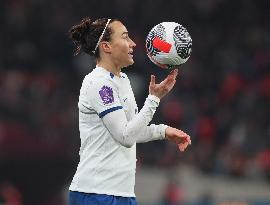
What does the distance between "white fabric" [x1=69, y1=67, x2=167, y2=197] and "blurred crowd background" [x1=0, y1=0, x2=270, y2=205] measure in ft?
20.9

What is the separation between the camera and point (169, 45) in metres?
5.07

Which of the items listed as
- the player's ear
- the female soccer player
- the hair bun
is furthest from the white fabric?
the hair bun

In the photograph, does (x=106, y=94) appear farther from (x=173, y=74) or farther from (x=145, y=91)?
(x=145, y=91)

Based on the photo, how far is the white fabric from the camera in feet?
15.6

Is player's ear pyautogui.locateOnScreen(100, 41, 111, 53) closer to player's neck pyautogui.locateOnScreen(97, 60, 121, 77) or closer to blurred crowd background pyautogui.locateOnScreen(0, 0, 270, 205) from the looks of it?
player's neck pyautogui.locateOnScreen(97, 60, 121, 77)

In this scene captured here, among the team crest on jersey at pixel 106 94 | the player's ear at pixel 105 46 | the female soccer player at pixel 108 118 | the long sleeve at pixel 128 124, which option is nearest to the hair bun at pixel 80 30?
the female soccer player at pixel 108 118

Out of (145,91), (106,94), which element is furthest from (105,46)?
(145,91)

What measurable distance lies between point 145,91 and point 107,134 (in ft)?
27.6
